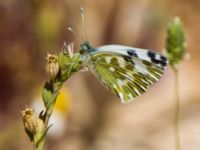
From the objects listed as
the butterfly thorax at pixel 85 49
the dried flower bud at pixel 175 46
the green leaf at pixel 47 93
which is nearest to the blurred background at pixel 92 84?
the dried flower bud at pixel 175 46

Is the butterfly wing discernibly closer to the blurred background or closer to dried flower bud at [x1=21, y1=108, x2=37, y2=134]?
dried flower bud at [x1=21, y1=108, x2=37, y2=134]

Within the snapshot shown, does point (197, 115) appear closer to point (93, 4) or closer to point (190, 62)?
point (190, 62)

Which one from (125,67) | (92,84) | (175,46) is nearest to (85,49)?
(125,67)

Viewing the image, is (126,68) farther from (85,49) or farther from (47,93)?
(47,93)

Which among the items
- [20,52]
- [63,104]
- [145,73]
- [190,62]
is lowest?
[145,73]

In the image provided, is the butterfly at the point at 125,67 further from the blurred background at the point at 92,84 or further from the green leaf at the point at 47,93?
the blurred background at the point at 92,84

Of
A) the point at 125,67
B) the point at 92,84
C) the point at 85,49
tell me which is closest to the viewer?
the point at 85,49

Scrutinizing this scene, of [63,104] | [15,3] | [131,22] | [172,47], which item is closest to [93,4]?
[131,22]
